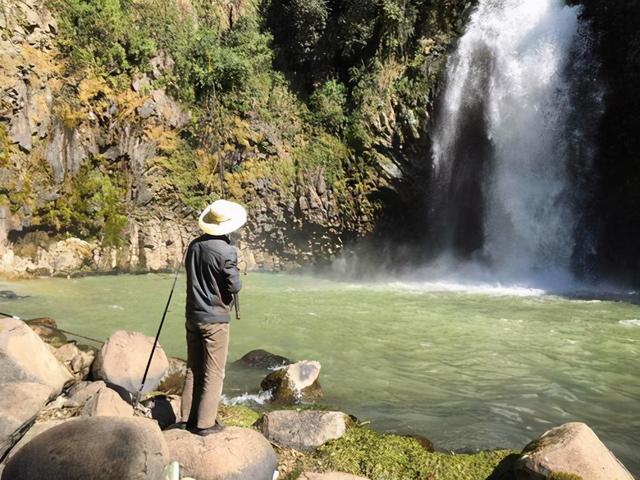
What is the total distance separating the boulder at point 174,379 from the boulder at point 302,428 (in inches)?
66.4

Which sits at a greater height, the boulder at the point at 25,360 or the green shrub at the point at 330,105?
the green shrub at the point at 330,105

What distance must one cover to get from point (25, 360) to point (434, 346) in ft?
20.3

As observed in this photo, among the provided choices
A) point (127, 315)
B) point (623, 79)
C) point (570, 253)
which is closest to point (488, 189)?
point (570, 253)

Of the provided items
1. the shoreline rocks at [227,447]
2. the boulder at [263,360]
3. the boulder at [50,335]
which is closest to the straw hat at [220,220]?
the shoreline rocks at [227,447]

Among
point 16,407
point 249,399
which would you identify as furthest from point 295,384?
point 16,407

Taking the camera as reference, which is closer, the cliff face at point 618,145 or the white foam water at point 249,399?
the white foam water at point 249,399

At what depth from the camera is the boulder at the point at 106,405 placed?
165 inches

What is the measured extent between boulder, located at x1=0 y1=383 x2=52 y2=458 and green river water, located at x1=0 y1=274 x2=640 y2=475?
8.16 feet

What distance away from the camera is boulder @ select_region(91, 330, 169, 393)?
5.35 metres

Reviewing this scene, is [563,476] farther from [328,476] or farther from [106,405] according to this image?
[106,405]

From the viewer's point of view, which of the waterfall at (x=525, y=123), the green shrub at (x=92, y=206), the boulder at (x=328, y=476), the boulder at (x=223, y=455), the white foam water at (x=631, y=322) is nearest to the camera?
the boulder at (x=223, y=455)

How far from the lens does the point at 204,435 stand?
153 inches

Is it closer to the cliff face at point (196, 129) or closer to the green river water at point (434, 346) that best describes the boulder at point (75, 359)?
the green river water at point (434, 346)

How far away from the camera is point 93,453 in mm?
2850
